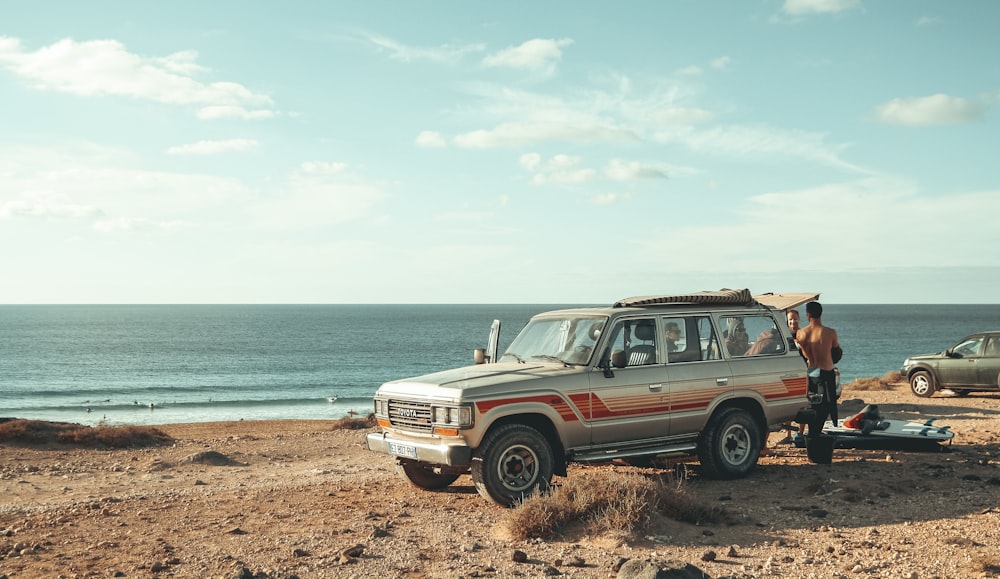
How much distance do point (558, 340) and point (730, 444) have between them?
2512 mm

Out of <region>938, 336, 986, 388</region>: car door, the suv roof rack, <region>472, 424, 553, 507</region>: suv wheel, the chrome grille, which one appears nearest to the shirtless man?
the suv roof rack

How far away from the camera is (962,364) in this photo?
22.2 m

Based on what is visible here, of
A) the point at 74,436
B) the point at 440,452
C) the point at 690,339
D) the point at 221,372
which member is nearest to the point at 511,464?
the point at 440,452

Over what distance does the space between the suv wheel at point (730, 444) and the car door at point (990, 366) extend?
14737 millimetres

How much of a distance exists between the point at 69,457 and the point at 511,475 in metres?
10.3

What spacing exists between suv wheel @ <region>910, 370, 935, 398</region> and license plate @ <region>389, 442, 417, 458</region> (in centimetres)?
1886

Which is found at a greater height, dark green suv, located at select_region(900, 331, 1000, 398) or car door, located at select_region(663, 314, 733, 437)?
car door, located at select_region(663, 314, 733, 437)

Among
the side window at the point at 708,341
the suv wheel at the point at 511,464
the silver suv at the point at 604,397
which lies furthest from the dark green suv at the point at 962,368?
the suv wheel at the point at 511,464

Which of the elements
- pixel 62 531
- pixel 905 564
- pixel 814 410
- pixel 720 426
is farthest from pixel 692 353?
pixel 62 531

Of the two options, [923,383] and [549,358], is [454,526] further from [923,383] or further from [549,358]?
[923,383]

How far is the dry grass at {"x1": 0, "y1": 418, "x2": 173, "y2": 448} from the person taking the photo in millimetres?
16844

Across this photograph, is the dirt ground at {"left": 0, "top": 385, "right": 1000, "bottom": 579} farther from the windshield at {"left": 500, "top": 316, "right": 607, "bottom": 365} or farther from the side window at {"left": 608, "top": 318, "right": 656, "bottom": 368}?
the windshield at {"left": 500, "top": 316, "right": 607, "bottom": 365}

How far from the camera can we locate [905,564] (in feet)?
20.7

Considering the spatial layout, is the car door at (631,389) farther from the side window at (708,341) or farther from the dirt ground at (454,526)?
the dirt ground at (454,526)
